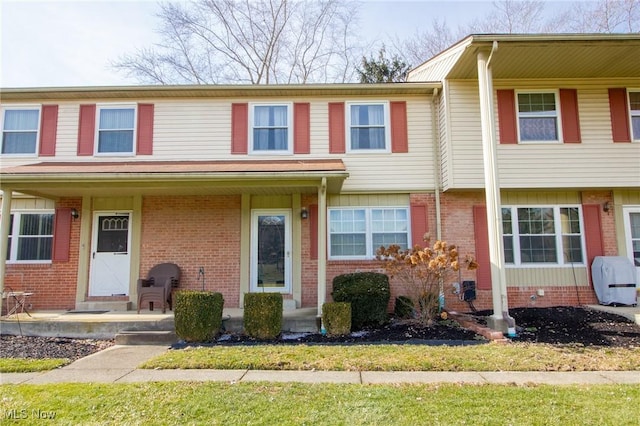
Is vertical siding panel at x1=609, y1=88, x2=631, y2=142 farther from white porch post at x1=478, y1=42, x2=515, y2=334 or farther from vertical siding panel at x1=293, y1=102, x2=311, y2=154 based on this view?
vertical siding panel at x1=293, y1=102, x2=311, y2=154

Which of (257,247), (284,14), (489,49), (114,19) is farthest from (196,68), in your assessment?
(489,49)

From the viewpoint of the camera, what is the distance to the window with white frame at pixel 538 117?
8.92 meters

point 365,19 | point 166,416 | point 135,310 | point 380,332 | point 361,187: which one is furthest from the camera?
point 365,19

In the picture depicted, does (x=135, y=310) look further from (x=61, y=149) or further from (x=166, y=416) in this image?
(x=166, y=416)

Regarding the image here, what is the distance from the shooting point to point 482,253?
8.94 metres

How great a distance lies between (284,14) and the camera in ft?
63.9

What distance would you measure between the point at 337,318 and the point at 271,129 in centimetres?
479

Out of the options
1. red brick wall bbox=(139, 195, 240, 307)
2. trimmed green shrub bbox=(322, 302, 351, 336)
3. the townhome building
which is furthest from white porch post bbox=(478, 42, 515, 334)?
red brick wall bbox=(139, 195, 240, 307)

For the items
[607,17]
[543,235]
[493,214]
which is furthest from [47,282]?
[607,17]

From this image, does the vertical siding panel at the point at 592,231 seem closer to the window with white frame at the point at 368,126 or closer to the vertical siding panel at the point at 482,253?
the vertical siding panel at the point at 482,253

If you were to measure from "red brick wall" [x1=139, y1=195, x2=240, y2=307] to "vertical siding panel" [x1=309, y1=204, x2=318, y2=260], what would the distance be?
165cm

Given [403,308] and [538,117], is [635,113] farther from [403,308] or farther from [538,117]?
[403,308]

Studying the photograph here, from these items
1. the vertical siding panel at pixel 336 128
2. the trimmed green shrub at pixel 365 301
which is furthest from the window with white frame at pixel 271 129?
the trimmed green shrub at pixel 365 301

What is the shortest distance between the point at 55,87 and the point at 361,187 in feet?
24.5
